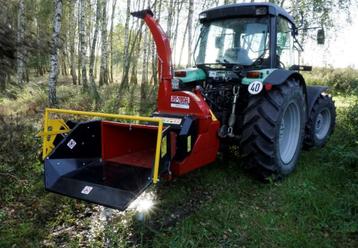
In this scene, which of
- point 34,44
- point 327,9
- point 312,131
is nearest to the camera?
point 34,44

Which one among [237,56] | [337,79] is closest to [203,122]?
[237,56]

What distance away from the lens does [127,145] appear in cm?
400

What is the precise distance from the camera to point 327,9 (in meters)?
16.8

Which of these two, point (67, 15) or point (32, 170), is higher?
point (67, 15)

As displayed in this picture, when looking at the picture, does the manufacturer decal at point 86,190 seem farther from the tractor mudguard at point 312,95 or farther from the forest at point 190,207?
the tractor mudguard at point 312,95

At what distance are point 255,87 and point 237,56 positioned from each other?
0.89 metres

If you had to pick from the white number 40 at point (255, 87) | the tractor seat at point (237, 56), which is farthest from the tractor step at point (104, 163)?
the tractor seat at point (237, 56)

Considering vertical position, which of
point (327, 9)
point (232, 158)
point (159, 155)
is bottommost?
point (232, 158)

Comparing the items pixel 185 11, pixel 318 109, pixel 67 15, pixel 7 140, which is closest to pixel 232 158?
pixel 318 109

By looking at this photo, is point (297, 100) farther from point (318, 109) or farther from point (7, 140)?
point (7, 140)

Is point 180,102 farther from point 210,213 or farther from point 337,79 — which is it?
point 337,79

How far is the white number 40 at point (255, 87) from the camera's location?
3853 mm

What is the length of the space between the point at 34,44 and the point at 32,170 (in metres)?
1.76

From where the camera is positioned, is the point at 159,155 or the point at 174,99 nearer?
the point at 159,155
